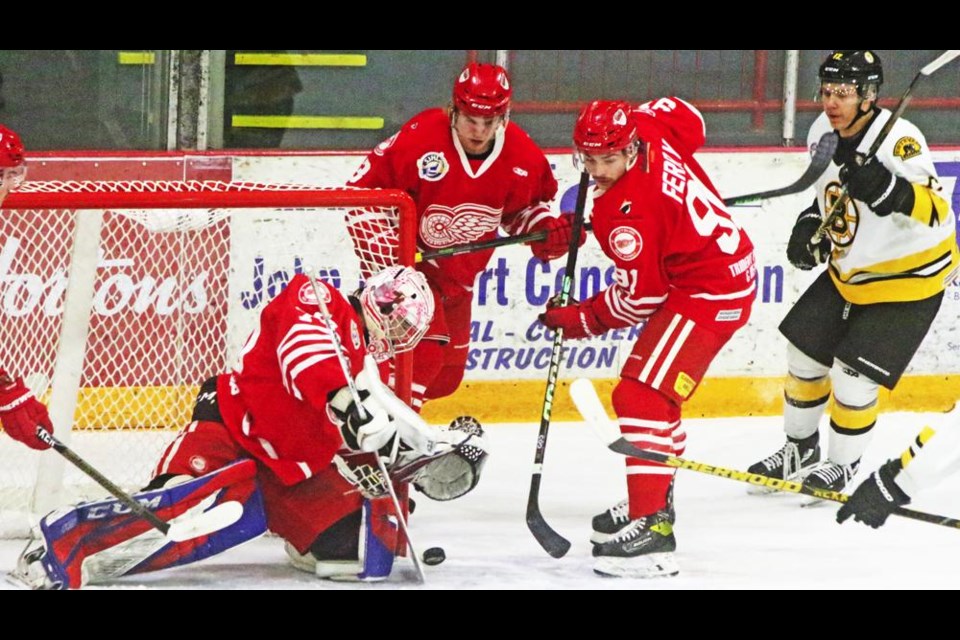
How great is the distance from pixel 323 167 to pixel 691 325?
1.66 metres

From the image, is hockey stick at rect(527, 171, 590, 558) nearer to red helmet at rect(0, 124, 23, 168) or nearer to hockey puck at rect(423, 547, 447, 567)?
hockey puck at rect(423, 547, 447, 567)

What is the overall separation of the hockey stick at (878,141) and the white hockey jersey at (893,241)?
26 millimetres

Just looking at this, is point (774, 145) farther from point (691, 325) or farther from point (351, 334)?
point (351, 334)

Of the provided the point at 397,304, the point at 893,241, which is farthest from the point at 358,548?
the point at 893,241

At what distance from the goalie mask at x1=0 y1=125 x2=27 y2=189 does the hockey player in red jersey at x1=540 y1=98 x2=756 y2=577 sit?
120 centimetres

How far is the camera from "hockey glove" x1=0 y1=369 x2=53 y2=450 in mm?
3562

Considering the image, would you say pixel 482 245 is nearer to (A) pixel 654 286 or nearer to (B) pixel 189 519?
(A) pixel 654 286

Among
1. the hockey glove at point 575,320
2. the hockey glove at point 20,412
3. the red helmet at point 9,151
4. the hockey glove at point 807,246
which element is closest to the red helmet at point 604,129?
the hockey glove at point 575,320

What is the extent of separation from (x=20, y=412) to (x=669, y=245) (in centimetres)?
147

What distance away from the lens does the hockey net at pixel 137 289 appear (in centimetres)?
394

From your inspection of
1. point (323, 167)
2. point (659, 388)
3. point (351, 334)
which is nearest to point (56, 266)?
point (323, 167)

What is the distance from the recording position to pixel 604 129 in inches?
147

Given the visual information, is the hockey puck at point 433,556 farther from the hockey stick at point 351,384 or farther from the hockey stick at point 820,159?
the hockey stick at point 820,159

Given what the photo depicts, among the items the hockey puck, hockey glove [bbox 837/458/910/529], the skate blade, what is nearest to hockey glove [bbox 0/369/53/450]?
the hockey puck
